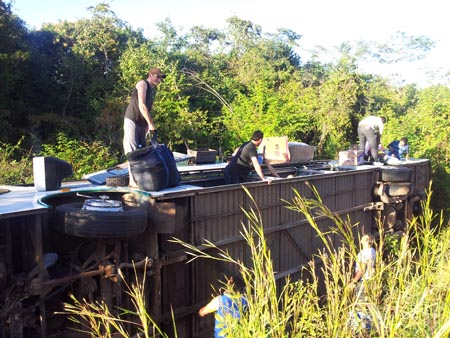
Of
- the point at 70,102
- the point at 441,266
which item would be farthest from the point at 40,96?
the point at 441,266

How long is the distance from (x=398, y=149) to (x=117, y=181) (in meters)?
9.68

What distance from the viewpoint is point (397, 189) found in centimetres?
945

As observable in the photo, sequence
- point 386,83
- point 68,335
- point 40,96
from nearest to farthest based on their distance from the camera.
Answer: point 68,335, point 40,96, point 386,83

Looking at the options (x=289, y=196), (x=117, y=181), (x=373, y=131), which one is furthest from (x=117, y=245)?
(x=373, y=131)

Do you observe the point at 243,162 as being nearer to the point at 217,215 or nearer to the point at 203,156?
the point at 217,215

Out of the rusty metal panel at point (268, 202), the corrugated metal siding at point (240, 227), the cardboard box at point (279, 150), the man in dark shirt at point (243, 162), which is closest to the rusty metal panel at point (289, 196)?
the corrugated metal siding at point (240, 227)

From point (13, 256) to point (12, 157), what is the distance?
10285 mm

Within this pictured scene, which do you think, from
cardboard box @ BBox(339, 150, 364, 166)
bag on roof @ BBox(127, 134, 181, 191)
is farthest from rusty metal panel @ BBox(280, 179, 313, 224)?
cardboard box @ BBox(339, 150, 364, 166)

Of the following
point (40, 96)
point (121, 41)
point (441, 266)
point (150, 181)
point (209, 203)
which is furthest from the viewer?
point (121, 41)

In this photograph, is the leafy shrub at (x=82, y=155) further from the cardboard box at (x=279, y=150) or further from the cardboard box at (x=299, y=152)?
the cardboard box at (x=299, y=152)

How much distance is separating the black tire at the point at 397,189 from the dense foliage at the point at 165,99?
4292 millimetres

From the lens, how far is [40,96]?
56.9 ft

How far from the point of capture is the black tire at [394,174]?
9.46m

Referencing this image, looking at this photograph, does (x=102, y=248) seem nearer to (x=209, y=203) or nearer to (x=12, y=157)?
(x=209, y=203)
